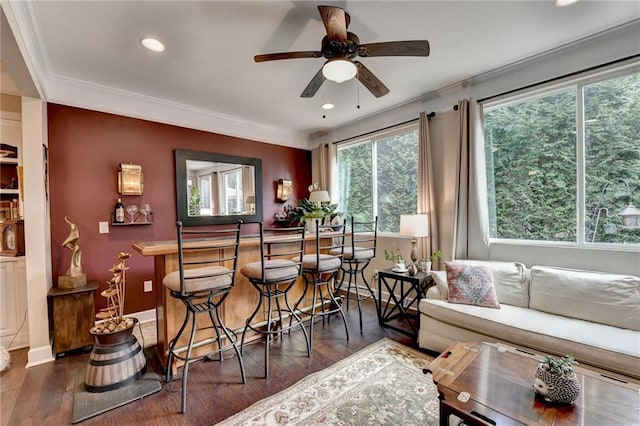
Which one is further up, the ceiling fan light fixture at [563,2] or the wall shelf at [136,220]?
the ceiling fan light fixture at [563,2]

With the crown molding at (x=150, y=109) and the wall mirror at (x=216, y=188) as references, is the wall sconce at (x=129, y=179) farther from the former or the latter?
the crown molding at (x=150, y=109)

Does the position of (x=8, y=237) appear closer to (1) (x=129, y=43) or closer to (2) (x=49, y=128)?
(2) (x=49, y=128)

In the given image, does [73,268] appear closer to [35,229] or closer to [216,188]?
[35,229]

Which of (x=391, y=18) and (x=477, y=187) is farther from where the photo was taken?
(x=477, y=187)

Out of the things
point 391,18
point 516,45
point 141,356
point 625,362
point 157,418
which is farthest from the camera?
point 516,45

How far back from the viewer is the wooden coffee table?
4.01 feet

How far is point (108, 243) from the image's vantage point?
3330 mm

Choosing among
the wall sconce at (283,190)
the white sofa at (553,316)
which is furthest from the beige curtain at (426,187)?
the wall sconce at (283,190)

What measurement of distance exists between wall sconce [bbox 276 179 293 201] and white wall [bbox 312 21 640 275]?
1847 mm

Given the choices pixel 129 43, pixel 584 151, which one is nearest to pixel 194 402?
pixel 129 43

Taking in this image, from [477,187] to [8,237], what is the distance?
507 centimetres

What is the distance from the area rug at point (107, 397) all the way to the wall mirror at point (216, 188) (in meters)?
2.15

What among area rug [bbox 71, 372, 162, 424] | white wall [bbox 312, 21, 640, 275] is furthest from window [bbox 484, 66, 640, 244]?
area rug [bbox 71, 372, 162, 424]

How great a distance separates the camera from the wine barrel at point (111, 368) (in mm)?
2107
